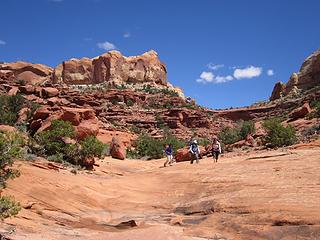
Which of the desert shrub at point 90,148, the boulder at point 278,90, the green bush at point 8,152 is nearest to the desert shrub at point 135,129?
the boulder at point 278,90

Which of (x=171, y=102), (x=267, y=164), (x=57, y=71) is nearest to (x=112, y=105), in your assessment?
(x=171, y=102)

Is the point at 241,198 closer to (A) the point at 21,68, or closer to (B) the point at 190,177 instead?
(B) the point at 190,177

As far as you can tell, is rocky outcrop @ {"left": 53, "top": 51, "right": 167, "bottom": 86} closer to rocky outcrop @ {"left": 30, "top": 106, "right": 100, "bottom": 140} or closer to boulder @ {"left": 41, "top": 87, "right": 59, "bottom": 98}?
boulder @ {"left": 41, "top": 87, "right": 59, "bottom": 98}

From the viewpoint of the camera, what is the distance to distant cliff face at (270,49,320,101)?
66438 millimetres

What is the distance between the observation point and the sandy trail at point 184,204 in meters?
8.54

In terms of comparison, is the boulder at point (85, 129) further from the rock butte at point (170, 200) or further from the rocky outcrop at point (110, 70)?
the rocky outcrop at point (110, 70)

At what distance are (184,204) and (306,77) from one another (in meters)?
62.0

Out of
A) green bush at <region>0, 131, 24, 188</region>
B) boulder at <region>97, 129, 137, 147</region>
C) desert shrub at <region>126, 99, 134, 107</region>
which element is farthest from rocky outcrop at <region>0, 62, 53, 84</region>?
green bush at <region>0, 131, 24, 188</region>

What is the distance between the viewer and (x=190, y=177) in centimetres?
1573

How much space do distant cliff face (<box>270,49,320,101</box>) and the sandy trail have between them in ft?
180

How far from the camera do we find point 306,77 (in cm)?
6838

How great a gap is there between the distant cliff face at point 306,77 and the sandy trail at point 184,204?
5490 centimetres

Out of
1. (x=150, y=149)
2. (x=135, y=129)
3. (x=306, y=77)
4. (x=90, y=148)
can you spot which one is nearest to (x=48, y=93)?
(x=135, y=129)

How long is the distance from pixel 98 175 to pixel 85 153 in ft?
4.81
